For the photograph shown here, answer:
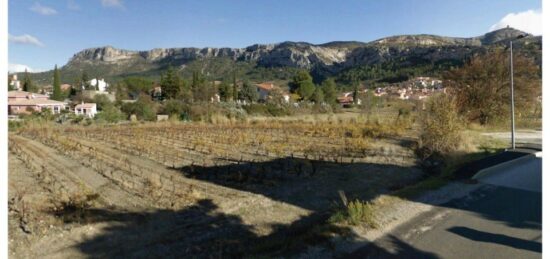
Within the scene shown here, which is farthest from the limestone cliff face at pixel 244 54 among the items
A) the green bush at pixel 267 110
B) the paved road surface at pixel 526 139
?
the paved road surface at pixel 526 139

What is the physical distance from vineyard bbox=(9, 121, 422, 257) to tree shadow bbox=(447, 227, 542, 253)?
8.50ft

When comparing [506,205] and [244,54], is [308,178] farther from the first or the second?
[244,54]

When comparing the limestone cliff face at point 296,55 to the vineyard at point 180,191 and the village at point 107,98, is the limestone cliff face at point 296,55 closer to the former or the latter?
the village at point 107,98

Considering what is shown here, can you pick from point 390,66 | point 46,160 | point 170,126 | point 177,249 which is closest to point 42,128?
point 170,126

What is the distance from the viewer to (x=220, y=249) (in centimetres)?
579

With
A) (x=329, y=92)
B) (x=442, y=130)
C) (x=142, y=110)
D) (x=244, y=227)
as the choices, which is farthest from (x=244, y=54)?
(x=244, y=227)

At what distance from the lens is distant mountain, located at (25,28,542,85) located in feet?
Answer: 329

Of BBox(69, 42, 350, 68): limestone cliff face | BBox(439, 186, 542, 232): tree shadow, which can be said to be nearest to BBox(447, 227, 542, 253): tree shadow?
BBox(439, 186, 542, 232): tree shadow

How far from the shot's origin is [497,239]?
6125 millimetres

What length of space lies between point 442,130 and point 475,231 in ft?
32.0

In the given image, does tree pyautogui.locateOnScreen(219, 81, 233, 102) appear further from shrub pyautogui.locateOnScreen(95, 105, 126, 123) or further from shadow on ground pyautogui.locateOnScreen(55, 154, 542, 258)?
shadow on ground pyautogui.locateOnScreen(55, 154, 542, 258)

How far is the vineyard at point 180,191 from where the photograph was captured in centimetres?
616

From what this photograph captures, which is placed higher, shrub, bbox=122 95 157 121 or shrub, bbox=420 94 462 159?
shrub, bbox=122 95 157 121

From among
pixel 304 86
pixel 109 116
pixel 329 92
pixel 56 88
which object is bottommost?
pixel 109 116
